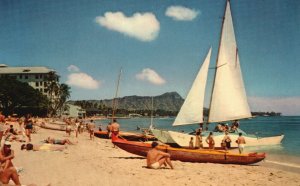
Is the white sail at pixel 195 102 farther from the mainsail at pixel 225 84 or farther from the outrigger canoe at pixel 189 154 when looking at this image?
the outrigger canoe at pixel 189 154

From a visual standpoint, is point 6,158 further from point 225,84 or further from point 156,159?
point 225,84

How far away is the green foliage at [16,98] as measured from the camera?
266 feet

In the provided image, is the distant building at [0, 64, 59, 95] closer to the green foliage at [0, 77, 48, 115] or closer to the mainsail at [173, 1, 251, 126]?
the green foliage at [0, 77, 48, 115]

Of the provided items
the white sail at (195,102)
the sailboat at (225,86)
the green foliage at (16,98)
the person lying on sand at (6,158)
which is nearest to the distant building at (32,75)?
the green foliage at (16,98)

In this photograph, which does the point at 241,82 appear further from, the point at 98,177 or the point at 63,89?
the point at 63,89

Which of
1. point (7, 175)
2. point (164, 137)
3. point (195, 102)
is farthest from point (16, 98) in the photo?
point (7, 175)

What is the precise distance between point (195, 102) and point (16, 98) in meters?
70.4

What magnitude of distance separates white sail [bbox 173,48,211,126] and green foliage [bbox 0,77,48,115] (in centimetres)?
6770

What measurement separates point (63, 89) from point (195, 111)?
10052 cm

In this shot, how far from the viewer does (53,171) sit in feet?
41.1

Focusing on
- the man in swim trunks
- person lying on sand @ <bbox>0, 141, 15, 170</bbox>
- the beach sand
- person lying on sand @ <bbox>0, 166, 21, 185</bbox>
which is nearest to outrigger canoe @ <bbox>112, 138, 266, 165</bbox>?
the beach sand

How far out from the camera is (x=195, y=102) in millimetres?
24781

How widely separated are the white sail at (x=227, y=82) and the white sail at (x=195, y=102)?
46.0 inches

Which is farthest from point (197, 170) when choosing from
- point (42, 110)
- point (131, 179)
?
point (42, 110)
